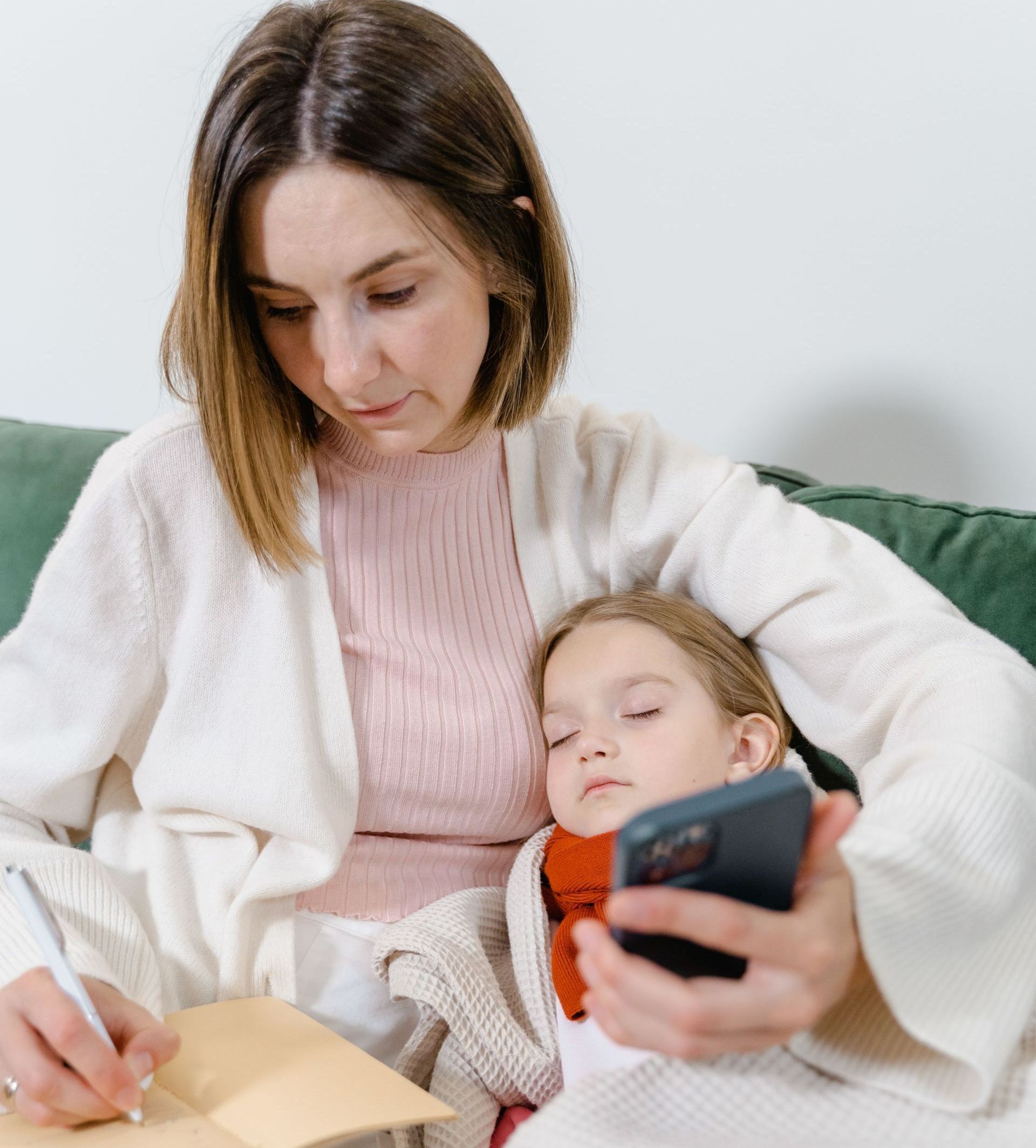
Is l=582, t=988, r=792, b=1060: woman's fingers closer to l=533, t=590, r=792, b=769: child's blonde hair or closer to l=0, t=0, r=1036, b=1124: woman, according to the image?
l=0, t=0, r=1036, b=1124: woman

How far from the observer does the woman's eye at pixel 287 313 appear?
3.40 ft

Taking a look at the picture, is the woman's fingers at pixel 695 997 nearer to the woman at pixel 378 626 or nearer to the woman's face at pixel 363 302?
the woman at pixel 378 626

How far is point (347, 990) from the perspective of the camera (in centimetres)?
112

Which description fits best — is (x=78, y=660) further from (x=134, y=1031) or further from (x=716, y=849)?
(x=716, y=849)

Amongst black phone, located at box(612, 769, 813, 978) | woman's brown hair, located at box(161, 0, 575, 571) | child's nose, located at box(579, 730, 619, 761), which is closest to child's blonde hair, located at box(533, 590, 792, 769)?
child's nose, located at box(579, 730, 619, 761)

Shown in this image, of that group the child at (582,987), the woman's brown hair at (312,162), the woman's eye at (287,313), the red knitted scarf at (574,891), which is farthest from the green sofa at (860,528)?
the woman's eye at (287,313)

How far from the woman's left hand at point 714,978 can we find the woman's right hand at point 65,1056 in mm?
333

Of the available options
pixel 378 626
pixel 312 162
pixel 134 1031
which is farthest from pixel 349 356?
pixel 134 1031

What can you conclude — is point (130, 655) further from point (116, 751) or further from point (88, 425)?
point (88, 425)

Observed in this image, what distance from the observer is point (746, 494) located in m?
1.29

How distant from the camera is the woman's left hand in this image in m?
0.64

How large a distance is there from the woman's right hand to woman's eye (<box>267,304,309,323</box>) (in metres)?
0.57

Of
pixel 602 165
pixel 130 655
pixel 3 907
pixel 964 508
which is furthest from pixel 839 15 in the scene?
pixel 3 907

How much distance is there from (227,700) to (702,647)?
0.49 metres
